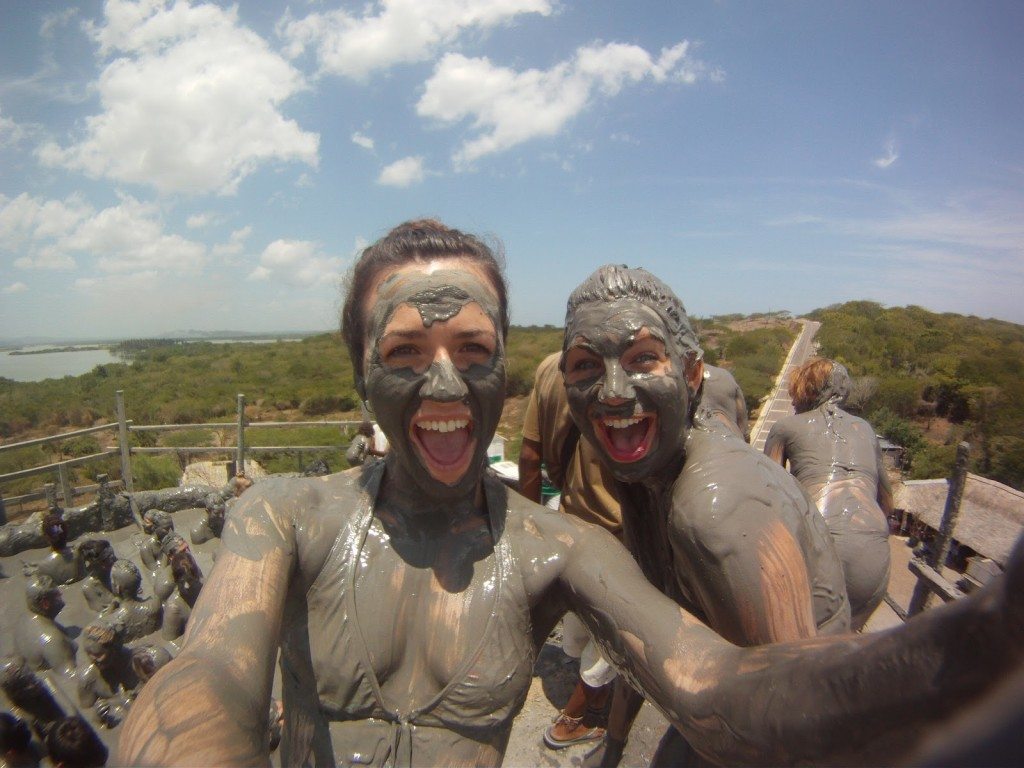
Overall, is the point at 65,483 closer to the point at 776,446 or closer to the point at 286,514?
the point at 286,514

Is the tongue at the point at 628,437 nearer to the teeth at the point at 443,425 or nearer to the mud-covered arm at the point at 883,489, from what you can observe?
the teeth at the point at 443,425

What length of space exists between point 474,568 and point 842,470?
2814mm

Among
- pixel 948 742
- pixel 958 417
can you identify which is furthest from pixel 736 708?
pixel 958 417

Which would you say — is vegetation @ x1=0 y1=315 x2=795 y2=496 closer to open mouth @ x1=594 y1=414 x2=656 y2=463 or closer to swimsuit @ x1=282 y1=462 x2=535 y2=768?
swimsuit @ x1=282 y1=462 x2=535 y2=768

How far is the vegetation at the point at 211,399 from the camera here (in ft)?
72.0

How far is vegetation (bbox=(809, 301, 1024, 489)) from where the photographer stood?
14.6 m

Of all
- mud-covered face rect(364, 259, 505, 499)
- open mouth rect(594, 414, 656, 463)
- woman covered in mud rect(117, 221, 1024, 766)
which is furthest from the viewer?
open mouth rect(594, 414, 656, 463)

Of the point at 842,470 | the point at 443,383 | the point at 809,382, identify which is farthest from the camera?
the point at 809,382

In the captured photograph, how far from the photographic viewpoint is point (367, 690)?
5.22 ft

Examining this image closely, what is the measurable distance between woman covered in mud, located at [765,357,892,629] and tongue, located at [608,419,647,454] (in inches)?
65.2

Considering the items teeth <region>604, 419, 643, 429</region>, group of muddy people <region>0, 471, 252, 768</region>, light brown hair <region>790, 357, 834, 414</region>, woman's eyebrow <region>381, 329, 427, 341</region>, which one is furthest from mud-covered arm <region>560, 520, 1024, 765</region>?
group of muddy people <region>0, 471, 252, 768</region>

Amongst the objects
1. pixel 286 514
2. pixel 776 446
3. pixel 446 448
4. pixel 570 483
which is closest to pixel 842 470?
pixel 776 446

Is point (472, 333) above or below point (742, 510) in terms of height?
above

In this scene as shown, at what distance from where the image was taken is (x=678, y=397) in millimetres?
1805
